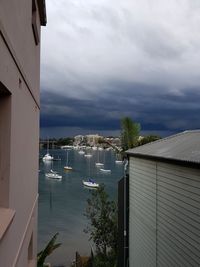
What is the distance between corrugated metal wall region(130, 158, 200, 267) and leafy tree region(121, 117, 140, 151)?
697 cm

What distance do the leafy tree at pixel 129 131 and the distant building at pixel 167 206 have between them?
22.2 ft

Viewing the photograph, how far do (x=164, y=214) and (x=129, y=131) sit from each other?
40.3 ft

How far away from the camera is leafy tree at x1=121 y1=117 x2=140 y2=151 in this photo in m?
22.1

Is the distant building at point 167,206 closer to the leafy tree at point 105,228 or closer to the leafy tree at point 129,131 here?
the leafy tree at point 129,131

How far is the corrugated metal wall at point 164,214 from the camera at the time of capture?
26.2 ft

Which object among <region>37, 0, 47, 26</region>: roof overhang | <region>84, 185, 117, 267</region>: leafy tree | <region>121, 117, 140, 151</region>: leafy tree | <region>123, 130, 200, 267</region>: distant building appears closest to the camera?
<region>123, 130, 200, 267</region>: distant building

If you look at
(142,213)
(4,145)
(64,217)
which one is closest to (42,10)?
(4,145)

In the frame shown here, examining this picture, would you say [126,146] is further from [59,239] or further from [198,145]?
[59,239]

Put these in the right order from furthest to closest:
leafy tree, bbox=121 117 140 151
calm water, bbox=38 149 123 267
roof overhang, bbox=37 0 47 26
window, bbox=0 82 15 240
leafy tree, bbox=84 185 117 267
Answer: calm water, bbox=38 149 123 267 → leafy tree, bbox=84 185 117 267 → leafy tree, bbox=121 117 140 151 → roof overhang, bbox=37 0 47 26 → window, bbox=0 82 15 240

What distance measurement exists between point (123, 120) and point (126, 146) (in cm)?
151

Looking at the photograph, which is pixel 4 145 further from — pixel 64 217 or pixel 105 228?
pixel 64 217

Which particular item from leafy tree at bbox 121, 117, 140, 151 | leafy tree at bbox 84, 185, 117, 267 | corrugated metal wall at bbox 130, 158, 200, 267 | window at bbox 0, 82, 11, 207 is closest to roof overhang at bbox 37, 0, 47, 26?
corrugated metal wall at bbox 130, 158, 200, 267

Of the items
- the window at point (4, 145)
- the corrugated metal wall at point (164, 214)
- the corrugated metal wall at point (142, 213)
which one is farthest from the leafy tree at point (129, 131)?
the window at point (4, 145)

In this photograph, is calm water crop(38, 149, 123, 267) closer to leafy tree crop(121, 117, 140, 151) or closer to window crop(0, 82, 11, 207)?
leafy tree crop(121, 117, 140, 151)
